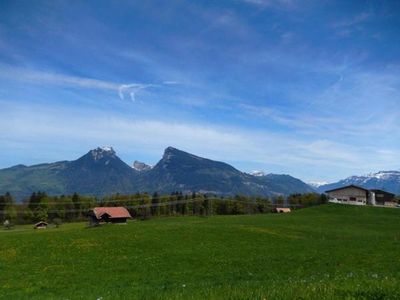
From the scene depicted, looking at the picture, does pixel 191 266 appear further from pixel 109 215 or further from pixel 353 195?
pixel 353 195

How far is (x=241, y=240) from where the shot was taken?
162 feet

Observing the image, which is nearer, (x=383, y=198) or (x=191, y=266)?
(x=191, y=266)

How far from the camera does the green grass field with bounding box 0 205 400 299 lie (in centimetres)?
1280

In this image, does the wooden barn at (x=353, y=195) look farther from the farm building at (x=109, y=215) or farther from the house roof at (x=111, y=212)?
the farm building at (x=109, y=215)

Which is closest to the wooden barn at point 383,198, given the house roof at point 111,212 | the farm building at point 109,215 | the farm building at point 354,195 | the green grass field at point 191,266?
the farm building at point 354,195

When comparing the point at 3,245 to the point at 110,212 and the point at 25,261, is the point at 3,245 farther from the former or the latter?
the point at 110,212

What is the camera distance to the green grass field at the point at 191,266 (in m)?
12.8

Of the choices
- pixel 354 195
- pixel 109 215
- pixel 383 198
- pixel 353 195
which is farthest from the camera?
pixel 383 198

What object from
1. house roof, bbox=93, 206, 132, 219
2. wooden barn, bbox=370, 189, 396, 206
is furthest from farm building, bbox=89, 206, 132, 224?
wooden barn, bbox=370, 189, 396, 206

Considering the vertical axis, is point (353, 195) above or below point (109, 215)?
above

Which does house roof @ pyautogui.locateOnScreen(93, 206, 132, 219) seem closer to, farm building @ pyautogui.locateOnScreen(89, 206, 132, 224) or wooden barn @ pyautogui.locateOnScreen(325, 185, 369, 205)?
farm building @ pyautogui.locateOnScreen(89, 206, 132, 224)

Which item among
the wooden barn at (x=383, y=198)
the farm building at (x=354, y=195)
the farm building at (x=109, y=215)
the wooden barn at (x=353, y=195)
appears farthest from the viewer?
the wooden barn at (x=383, y=198)

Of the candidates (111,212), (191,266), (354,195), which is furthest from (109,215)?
(191,266)

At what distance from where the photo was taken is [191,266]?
3108cm
